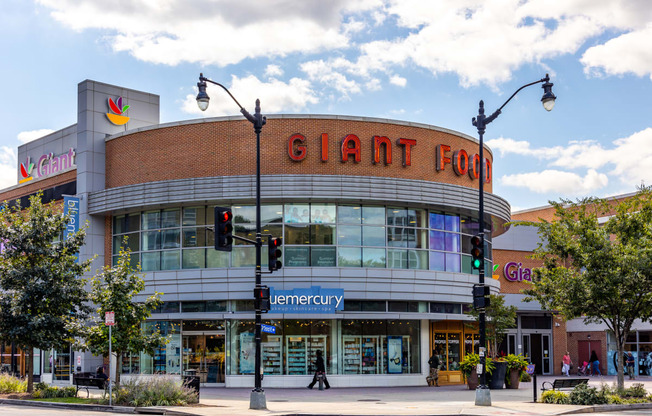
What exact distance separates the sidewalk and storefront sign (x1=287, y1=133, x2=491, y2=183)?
Answer: 389 inches

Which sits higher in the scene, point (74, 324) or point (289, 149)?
point (289, 149)

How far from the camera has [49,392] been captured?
92.9ft

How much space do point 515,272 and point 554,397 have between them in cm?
2374

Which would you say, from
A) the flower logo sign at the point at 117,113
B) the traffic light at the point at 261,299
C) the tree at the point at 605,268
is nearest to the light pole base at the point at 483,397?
the tree at the point at 605,268

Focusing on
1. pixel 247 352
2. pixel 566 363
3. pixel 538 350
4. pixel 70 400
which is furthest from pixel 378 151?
pixel 538 350

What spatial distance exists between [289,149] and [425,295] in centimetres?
886

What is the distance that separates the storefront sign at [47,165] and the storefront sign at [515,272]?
87.5ft

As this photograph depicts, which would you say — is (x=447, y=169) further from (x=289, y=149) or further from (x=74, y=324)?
(x=74, y=324)

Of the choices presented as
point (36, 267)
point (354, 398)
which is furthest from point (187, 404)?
point (36, 267)

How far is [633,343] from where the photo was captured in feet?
155

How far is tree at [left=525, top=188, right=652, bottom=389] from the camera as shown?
25.6m

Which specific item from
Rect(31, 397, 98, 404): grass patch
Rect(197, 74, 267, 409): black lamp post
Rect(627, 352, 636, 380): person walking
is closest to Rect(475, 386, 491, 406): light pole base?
Rect(197, 74, 267, 409): black lamp post

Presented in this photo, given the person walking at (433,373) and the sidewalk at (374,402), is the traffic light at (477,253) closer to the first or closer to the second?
the sidewalk at (374,402)

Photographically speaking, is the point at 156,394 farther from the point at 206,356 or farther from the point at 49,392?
the point at 206,356
